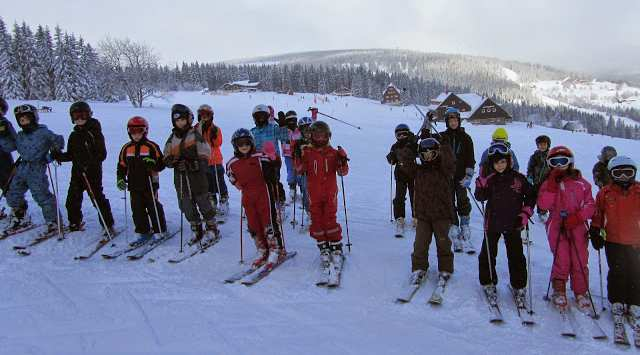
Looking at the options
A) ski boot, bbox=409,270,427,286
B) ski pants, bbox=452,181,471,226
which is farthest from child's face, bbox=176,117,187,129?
ski pants, bbox=452,181,471,226

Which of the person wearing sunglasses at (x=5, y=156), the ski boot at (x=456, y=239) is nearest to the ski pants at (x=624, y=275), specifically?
the ski boot at (x=456, y=239)

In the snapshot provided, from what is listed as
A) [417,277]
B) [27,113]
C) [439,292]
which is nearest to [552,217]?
[439,292]

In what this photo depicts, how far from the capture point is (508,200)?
4.54 m

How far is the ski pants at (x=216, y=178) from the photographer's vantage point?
291 inches

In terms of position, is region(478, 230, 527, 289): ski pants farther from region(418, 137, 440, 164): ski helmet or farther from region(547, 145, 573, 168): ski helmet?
region(418, 137, 440, 164): ski helmet

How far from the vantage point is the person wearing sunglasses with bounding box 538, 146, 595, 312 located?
439cm

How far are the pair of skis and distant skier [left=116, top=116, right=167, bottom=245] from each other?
196 cm

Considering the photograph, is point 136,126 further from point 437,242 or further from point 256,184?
point 437,242

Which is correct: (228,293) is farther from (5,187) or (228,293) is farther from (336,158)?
(5,187)

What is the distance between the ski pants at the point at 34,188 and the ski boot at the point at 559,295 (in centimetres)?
722

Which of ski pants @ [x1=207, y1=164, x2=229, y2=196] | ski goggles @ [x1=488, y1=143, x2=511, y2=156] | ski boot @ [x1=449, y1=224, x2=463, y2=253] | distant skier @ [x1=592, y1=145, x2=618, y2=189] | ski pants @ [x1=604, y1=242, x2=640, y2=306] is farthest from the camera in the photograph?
ski pants @ [x1=207, y1=164, x2=229, y2=196]

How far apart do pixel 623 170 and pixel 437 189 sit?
186 cm

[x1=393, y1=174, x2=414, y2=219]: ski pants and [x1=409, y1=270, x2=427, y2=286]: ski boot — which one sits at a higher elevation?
[x1=393, y1=174, x2=414, y2=219]: ski pants

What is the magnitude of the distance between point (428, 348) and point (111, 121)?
23.6 meters
